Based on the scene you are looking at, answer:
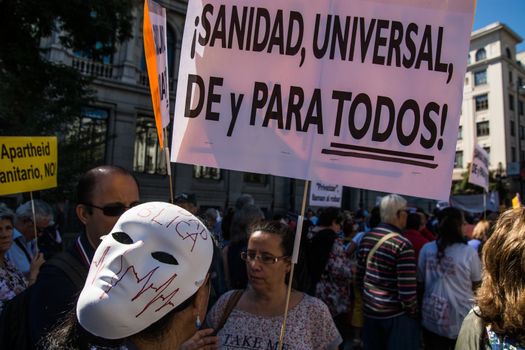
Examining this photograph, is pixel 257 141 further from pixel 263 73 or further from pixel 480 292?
pixel 480 292

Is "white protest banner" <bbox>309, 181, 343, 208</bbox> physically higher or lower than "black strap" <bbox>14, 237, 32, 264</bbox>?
higher

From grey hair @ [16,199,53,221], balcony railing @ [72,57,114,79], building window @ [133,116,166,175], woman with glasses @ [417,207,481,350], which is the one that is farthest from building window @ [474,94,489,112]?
grey hair @ [16,199,53,221]

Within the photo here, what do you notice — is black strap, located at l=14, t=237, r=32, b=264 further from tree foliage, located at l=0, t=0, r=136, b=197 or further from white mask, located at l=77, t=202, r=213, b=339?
tree foliage, located at l=0, t=0, r=136, b=197

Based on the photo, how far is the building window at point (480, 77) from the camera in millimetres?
46125

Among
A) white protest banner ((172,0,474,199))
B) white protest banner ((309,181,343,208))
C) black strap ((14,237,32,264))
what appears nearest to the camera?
white protest banner ((172,0,474,199))

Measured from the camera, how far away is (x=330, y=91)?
1.97 metres

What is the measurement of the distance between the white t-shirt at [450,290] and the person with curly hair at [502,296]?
222 cm

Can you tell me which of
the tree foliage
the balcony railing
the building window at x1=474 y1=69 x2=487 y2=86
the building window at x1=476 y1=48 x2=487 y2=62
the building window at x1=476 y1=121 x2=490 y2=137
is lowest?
the tree foliage

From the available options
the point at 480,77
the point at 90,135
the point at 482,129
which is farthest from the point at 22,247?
the point at 480,77

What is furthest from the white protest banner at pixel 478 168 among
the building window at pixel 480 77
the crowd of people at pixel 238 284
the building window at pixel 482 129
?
the building window at pixel 480 77

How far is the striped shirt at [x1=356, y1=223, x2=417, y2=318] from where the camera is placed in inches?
136

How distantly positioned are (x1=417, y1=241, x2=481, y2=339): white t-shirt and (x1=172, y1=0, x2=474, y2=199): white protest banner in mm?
2277

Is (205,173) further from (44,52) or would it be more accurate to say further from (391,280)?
(391,280)

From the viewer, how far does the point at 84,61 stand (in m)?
17.8
